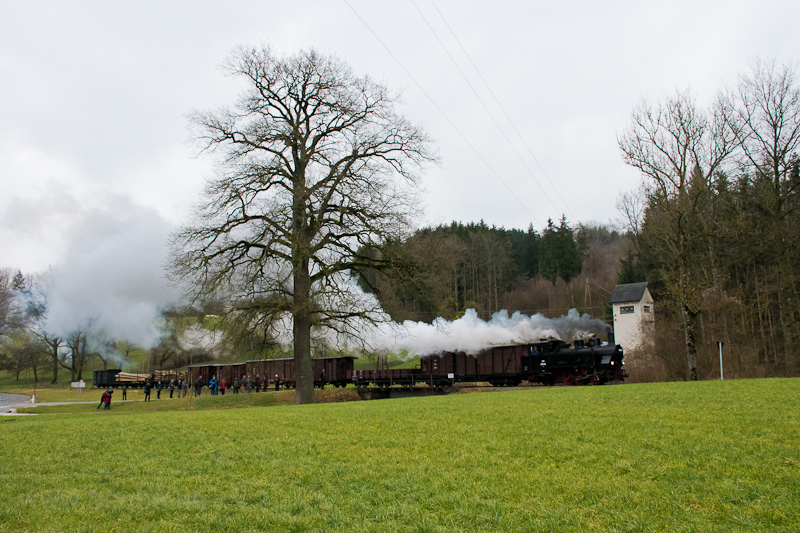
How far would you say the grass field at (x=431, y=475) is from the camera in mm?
5508

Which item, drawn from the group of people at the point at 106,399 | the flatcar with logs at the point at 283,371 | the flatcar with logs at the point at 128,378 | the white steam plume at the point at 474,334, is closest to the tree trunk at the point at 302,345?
the white steam plume at the point at 474,334

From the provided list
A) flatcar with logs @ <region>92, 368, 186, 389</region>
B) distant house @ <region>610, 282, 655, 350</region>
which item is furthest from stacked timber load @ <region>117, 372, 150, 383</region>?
distant house @ <region>610, 282, 655, 350</region>

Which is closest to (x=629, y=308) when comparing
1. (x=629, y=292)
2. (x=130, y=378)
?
(x=629, y=292)

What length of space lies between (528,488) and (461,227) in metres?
81.7

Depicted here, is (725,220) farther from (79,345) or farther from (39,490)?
(79,345)

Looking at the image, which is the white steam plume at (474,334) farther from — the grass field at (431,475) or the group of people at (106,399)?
the grass field at (431,475)

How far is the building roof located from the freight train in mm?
20538

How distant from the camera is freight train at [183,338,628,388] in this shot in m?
33.8

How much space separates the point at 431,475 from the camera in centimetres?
723

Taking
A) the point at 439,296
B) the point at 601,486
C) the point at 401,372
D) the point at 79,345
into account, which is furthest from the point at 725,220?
the point at 79,345

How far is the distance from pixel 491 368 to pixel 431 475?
113 feet

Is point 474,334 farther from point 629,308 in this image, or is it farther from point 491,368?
point 629,308

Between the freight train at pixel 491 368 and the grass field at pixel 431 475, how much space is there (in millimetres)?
21742

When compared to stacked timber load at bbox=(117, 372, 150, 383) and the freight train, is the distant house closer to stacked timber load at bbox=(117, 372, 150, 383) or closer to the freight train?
the freight train
